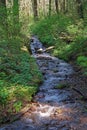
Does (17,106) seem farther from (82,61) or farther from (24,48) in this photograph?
(24,48)

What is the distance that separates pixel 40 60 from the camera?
51.6 feet

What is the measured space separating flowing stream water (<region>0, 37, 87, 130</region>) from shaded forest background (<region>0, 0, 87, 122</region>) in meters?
0.37

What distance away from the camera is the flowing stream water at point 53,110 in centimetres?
782

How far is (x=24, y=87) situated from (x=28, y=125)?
2.27m

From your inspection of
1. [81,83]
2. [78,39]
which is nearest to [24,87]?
[81,83]

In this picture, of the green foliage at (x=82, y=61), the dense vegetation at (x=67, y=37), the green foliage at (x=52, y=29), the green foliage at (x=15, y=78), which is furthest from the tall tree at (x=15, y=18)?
the green foliage at (x=82, y=61)

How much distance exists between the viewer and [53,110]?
8898 millimetres

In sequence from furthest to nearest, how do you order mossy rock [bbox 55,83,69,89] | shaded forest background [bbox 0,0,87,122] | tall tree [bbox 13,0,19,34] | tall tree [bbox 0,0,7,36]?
tall tree [bbox 13,0,19,34] < tall tree [bbox 0,0,7,36] < mossy rock [bbox 55,83,69,89] < shaded forest background [bbox 0,0,87,122]

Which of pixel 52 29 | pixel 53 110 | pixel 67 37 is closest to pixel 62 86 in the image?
pixel 53 110

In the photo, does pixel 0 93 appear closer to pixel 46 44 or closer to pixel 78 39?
pixel 78 39

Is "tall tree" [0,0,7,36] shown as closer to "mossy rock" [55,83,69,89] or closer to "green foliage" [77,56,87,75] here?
"green foliage" [77,56,87,75]

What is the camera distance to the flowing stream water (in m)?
7.82

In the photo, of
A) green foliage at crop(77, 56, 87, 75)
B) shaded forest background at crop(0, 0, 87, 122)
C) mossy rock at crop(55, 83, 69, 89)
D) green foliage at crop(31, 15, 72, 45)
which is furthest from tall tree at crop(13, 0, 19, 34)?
mossy rock at crop(55, 83, 69, 89)

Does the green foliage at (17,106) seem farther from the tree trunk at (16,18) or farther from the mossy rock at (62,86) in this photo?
the tree trunk at (16,18)
